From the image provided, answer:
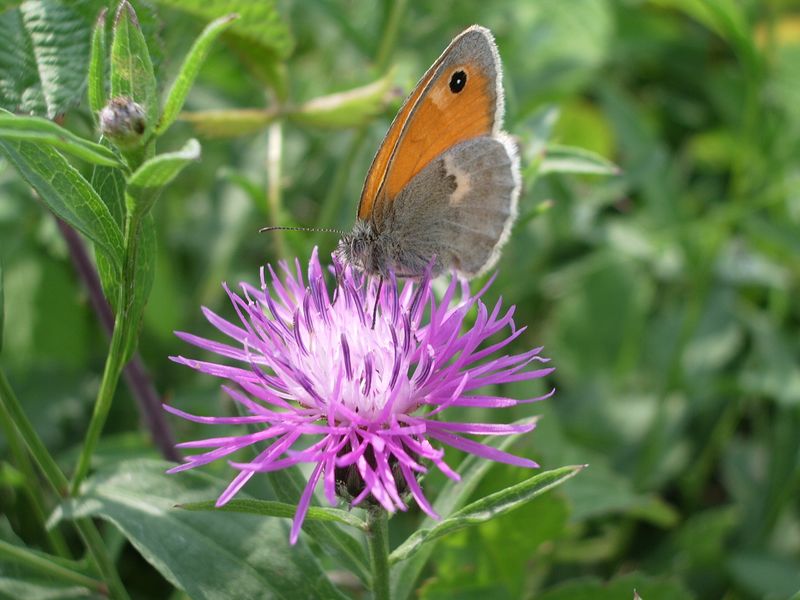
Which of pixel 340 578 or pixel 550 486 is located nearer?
pixel 550 486

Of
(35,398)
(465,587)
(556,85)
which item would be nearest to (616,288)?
(556,85)

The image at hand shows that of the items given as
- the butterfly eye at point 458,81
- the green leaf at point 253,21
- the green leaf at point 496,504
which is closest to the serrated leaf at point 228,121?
the green leaf at point 253,21

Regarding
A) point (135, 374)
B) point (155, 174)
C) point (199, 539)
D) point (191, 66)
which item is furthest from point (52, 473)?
point (191, 66)

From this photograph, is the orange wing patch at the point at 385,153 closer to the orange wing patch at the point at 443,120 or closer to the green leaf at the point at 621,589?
the orange wing patch at the point at 443,120

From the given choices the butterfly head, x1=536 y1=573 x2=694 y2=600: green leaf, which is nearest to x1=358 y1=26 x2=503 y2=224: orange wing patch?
the butterfly head

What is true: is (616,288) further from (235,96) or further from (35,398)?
(35,398)

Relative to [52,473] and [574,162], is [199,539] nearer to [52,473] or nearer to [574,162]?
[52,473]
